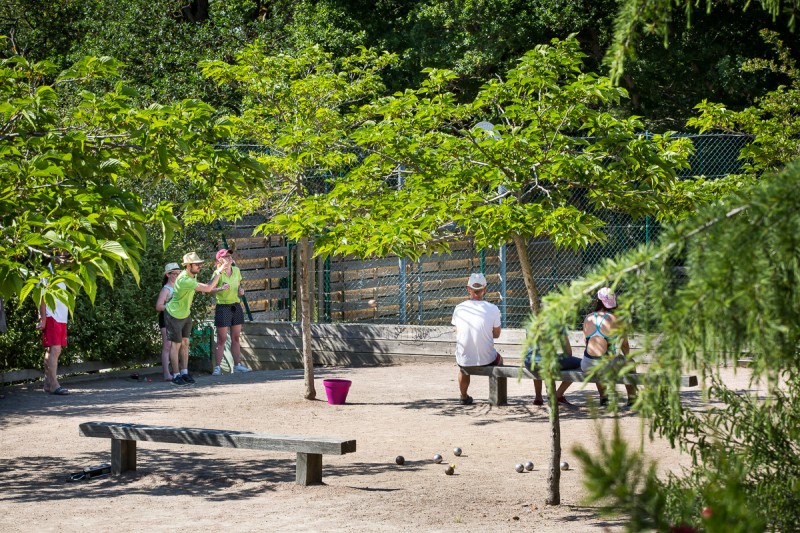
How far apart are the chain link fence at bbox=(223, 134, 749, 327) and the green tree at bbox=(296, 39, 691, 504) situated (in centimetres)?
803

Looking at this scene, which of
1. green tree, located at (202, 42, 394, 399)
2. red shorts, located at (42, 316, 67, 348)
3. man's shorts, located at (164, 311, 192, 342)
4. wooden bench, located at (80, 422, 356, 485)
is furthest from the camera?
man's shorts, located at (164, 311, 192, 342)

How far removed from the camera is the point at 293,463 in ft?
31.6

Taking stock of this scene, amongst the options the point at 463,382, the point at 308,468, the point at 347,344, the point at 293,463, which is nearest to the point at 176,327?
the point at 347,344

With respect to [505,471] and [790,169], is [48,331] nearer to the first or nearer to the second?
[505,471]

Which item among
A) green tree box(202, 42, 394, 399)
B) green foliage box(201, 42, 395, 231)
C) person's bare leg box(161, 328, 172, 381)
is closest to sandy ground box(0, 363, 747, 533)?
person's bare leg box(161, 328, 172, 381)

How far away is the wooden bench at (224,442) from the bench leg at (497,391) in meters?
4.28

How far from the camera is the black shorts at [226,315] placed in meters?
16.1

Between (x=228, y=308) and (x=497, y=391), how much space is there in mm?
5280

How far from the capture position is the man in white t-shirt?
12125 millimetres

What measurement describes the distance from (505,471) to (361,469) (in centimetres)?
124

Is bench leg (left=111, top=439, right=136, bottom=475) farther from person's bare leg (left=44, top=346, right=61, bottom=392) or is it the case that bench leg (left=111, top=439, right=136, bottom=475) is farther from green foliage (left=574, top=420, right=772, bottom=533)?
green foliage (left=574, top=420, right=772, bottom=533)

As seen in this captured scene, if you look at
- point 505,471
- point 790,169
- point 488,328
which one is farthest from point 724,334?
point 488,328

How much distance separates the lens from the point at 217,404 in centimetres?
1305

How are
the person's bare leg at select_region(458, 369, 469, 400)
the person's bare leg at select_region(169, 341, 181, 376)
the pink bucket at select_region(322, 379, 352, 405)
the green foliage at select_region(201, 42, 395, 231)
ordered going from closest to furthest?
the green foliage at select_region(201, 42, 395, 231) → the person's bare leg at select_region(458, 369, 469, 400) → the pink bucket at select_region(322, 379, 352, 405) → the person's bare leg at select_region(169, 341, 181, 376)
